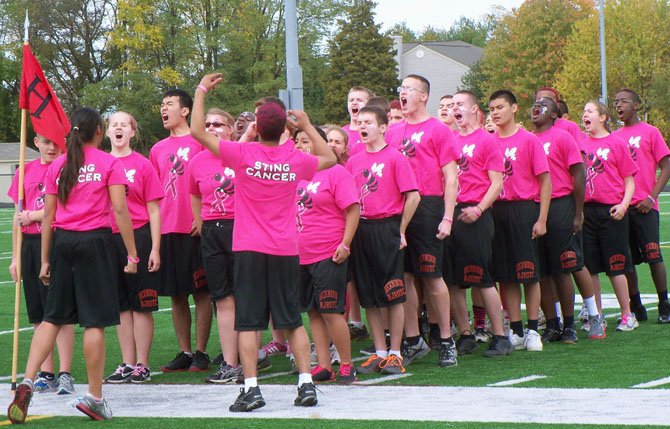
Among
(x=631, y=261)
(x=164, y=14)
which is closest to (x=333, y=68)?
(x=164, y=14)

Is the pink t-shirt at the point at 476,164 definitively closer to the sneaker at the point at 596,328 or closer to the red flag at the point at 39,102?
the sneaker at the point at 596,328

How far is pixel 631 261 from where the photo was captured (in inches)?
437

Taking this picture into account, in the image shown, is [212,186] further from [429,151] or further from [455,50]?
[455,50]

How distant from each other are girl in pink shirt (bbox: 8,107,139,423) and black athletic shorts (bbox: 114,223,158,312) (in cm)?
135

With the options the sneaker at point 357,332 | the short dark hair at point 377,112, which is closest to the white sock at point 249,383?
the short dark hair at point 377,112

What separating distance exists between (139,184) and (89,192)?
1.35 meters

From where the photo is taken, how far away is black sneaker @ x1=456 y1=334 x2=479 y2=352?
31.4 ft

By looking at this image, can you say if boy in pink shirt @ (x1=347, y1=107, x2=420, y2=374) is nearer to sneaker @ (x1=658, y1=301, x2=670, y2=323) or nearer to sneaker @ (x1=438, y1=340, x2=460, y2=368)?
sneaker @ (x1=438, y1=340, x2=460, y2=368)

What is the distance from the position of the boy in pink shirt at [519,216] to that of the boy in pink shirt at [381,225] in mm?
1289

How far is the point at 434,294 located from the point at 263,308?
222 cm

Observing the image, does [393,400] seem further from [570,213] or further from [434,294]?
[570,213]

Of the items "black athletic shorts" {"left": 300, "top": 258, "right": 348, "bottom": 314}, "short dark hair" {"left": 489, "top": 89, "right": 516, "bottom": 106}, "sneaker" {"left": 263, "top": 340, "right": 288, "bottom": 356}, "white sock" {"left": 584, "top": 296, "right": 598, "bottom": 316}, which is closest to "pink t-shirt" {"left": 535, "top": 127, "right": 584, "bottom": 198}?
"short dark hair" {"left": 489, "top": 89, "right": 516, "bottom": 106}

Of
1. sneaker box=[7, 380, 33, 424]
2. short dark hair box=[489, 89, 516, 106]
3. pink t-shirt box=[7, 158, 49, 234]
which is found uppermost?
short dark hair box=[489, 89, 516, 106]

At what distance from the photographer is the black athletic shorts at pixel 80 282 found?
7.29 meters
